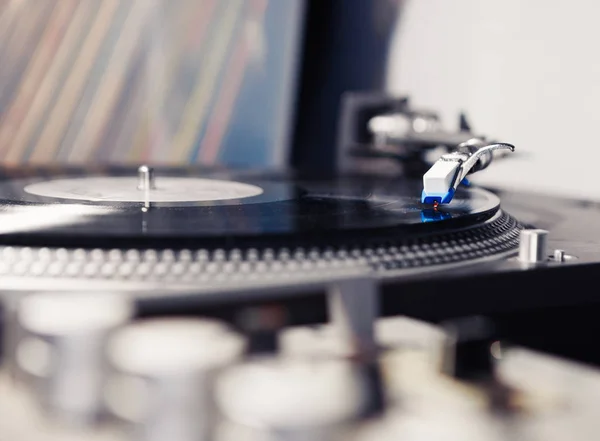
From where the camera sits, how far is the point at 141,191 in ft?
→ 3.24

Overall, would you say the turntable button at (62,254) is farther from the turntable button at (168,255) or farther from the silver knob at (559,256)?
the silver knob at (559,256)

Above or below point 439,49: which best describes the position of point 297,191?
below

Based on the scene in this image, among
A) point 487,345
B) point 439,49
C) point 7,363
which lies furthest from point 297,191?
point 439,49

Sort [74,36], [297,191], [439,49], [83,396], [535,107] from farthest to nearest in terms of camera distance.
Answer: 1. [74,36]
2. [439,49]
3. [535,107]
4. [297,191]
5. [83,396]

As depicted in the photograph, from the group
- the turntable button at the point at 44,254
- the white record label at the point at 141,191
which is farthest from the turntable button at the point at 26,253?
the white record label at the point at 141,191

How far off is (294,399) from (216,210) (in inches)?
11.4

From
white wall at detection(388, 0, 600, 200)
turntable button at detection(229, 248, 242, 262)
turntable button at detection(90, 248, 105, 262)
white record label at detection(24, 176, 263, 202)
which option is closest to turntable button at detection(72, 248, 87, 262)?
turntable button at detection(90, 248, 105, 262)

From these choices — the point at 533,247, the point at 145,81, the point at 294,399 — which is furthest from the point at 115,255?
the point at 145,81

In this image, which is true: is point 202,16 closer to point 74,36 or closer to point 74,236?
point 74,36

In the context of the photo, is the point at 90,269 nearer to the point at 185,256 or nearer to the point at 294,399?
the point at 185,256

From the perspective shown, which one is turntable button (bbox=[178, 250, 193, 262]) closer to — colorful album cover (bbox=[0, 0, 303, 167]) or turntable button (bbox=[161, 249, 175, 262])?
turntable button (bbox=[161, 249, 175, 262])

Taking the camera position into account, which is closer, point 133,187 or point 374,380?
point 374,380

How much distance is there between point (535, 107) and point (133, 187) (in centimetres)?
71

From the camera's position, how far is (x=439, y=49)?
5.09 ft
